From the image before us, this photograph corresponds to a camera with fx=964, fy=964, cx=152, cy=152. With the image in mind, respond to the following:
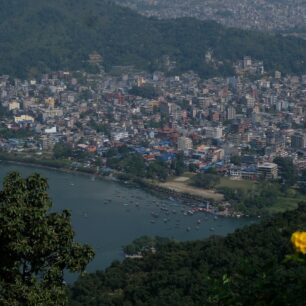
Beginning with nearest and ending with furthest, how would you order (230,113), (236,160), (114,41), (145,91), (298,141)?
1. (236,160)
2. (298,141)
3. (230,113)
4. (145,91)
5. (114,41)

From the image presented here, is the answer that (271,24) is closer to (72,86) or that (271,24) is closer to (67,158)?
(72,86)

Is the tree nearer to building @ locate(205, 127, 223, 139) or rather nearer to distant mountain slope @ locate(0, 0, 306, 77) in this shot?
building @ locate(205, 127, 223, 139)

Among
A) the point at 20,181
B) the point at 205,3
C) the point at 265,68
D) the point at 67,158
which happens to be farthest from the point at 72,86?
the point at 20,181

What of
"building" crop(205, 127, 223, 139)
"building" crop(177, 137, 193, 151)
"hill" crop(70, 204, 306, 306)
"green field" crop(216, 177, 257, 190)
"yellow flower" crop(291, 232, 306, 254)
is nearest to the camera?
"yellow flower" crop(291, 232, 306, 254)

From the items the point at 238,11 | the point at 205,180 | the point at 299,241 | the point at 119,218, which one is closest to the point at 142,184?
the point at 205,180

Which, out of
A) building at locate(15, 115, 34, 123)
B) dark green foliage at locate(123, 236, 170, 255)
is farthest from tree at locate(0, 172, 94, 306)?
building at locate(15, 115, 34, 123)

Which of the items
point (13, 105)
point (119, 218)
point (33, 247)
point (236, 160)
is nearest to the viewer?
point (33, 247)

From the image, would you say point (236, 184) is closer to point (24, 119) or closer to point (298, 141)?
point (298, 141)
